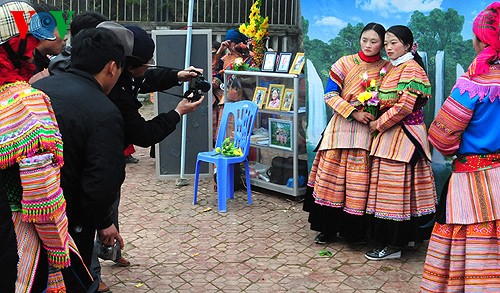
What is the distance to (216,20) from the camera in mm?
13000

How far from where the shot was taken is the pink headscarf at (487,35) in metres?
3.40

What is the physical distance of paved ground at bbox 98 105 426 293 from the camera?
15.1 feet

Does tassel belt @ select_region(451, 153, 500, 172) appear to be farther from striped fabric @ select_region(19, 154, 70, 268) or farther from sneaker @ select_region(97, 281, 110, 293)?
sneaker @ select_region(97, 281, 110, 293)

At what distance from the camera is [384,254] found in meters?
5.09

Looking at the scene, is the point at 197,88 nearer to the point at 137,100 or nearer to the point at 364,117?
the point at 137,100

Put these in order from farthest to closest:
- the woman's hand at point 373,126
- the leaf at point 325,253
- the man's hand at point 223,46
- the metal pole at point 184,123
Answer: the man's hand at point 223,46 < the metal pole at point 184,123 < the leaf at point 325,253 < the woman's hand at point 373,126

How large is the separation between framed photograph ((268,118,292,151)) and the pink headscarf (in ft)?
11.0

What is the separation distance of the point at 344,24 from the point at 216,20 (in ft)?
24.3

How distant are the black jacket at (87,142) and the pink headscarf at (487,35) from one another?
204 cm

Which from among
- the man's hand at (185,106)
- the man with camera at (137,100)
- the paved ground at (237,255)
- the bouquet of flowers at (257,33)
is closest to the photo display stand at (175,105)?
the bouquet of flowers at (257,33)

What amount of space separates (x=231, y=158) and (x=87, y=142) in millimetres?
3737

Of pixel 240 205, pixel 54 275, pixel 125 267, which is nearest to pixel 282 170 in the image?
pixel 240 205

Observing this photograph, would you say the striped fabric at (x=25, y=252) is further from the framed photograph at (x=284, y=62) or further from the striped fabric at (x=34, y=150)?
the framed photograph at (x=284, y=62)

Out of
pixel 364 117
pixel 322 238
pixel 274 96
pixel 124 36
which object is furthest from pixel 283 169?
pixel 124 36
